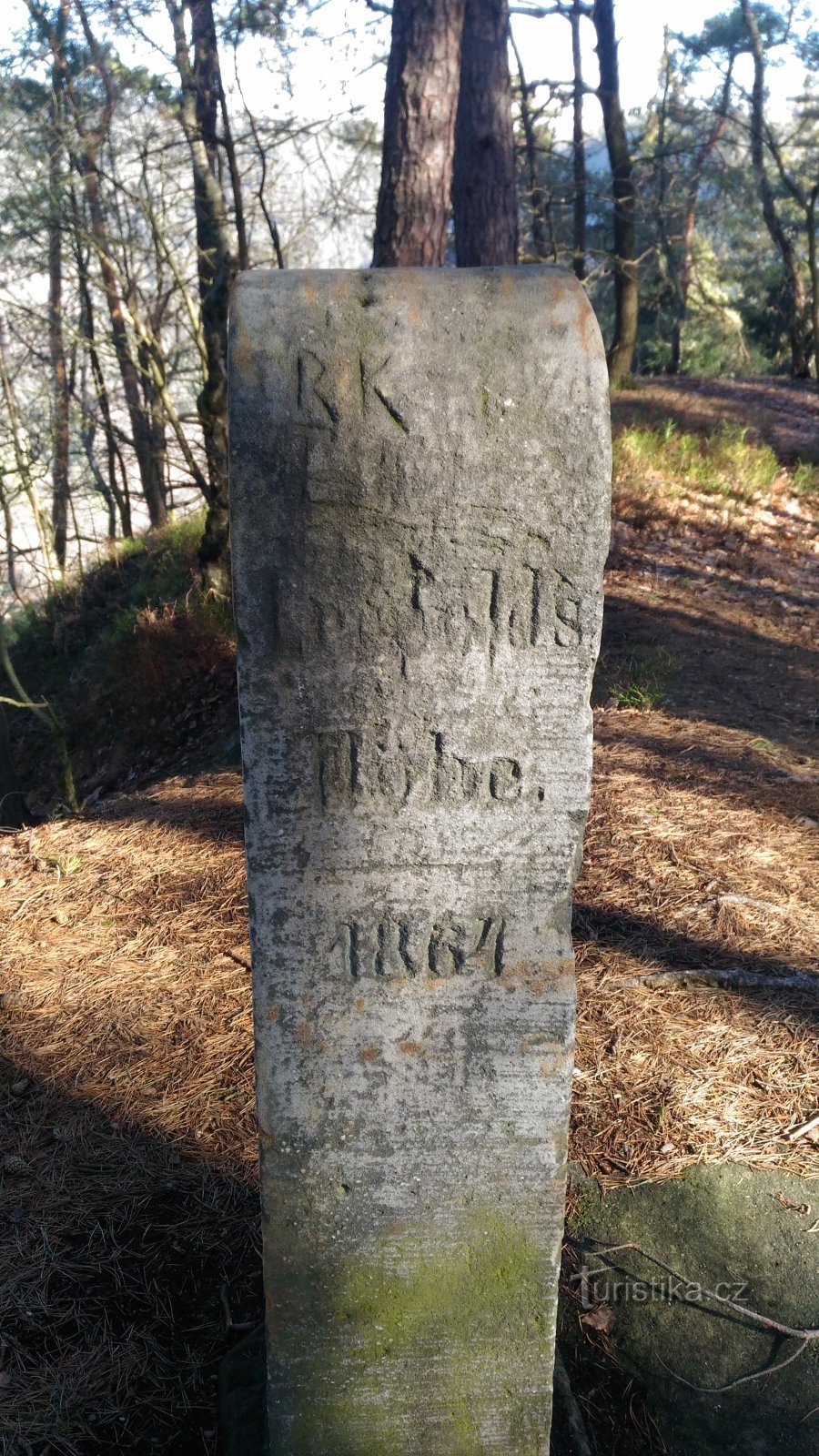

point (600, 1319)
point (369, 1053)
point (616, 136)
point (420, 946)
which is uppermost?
point (616, 136)

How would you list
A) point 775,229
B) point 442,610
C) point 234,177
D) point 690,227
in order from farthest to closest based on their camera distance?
point 690,227 < point 775,229 < point 234,177 < point 442,610

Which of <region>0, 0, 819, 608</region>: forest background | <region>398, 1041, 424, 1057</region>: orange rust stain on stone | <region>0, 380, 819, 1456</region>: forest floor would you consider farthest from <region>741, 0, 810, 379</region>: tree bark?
<region>398, 1041, 424, 1057</region>: orange rust stain on stone

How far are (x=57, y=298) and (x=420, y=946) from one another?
17.0 meters

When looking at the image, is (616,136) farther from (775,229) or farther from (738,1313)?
(738,1313)

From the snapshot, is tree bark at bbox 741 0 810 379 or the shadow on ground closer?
the shadow on ground

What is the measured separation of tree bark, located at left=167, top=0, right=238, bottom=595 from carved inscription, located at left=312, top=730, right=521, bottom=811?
6574 mm

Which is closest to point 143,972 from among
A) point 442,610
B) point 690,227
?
point 442,610

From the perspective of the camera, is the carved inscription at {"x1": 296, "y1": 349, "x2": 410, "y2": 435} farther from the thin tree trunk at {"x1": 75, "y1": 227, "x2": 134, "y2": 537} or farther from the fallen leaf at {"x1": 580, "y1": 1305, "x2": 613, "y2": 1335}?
the thin tree trunk at {"x1": 75, "y1": 227, "x2": 134, "y2": 537}

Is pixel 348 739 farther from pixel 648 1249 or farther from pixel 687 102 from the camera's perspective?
pixel 687 102

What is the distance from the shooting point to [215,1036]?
3141 millimetres

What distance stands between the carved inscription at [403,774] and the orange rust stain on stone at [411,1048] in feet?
1.49

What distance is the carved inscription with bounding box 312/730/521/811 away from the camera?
1.63m

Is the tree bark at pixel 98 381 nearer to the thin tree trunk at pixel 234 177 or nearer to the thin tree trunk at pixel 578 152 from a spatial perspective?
the thin tree trunk at pixel 234 177

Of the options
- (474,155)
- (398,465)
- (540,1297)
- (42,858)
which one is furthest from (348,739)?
(474,155)
